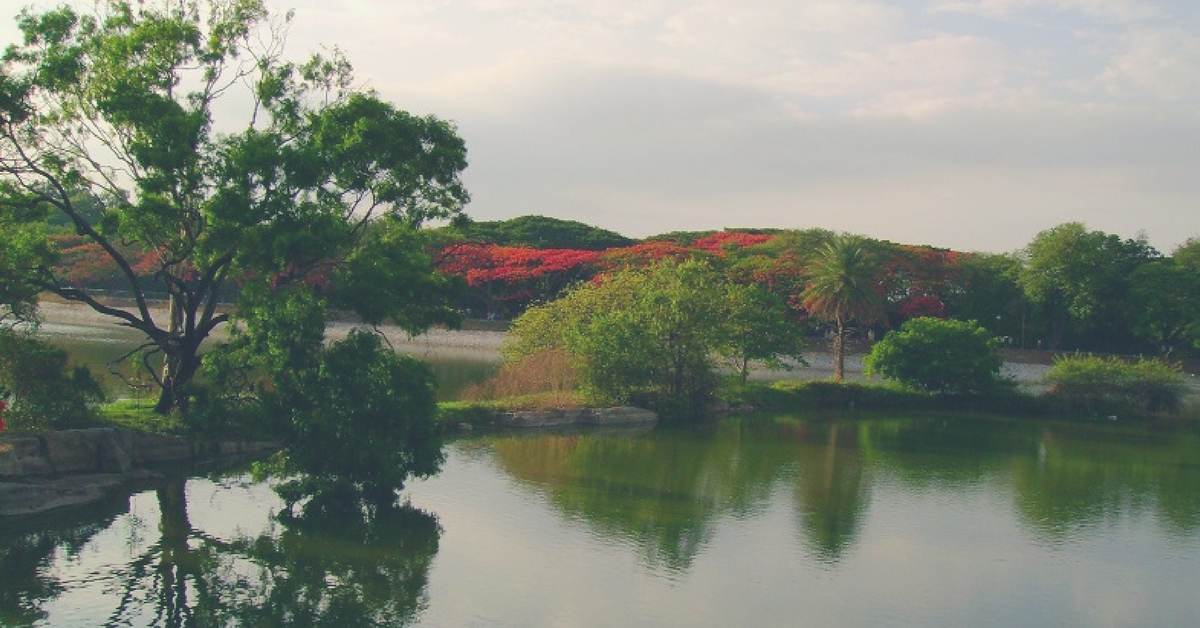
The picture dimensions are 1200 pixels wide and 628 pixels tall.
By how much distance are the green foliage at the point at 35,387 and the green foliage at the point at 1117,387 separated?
37307mm

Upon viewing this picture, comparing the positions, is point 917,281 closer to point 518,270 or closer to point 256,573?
point 518,270

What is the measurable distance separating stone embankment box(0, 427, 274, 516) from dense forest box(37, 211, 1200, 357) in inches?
1203

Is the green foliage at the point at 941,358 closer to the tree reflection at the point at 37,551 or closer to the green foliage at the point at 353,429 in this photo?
the green foliage at the point at 353,429

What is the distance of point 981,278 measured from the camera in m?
62.5

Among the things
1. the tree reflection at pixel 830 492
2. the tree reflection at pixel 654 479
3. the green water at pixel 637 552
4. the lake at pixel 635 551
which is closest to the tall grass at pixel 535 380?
the tree reflection at pixel 654 479

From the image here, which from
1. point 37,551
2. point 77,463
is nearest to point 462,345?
point 77,463

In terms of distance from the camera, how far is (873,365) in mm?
45688

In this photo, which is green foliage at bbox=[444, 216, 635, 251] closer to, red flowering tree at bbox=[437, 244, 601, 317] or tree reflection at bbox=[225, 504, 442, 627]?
red flowering tree at bbox=[437, 244, 601, 317]

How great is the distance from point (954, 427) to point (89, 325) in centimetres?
5357

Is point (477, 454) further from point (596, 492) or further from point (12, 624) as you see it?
point (12, 624)

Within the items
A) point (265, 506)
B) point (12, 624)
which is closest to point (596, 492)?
point (265, 506)

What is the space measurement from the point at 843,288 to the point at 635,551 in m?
29.6

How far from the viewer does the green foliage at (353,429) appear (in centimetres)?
1952

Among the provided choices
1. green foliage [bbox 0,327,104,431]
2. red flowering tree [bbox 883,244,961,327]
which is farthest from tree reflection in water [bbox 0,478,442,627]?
red flowering tree [bbox 883,244,961,327]
